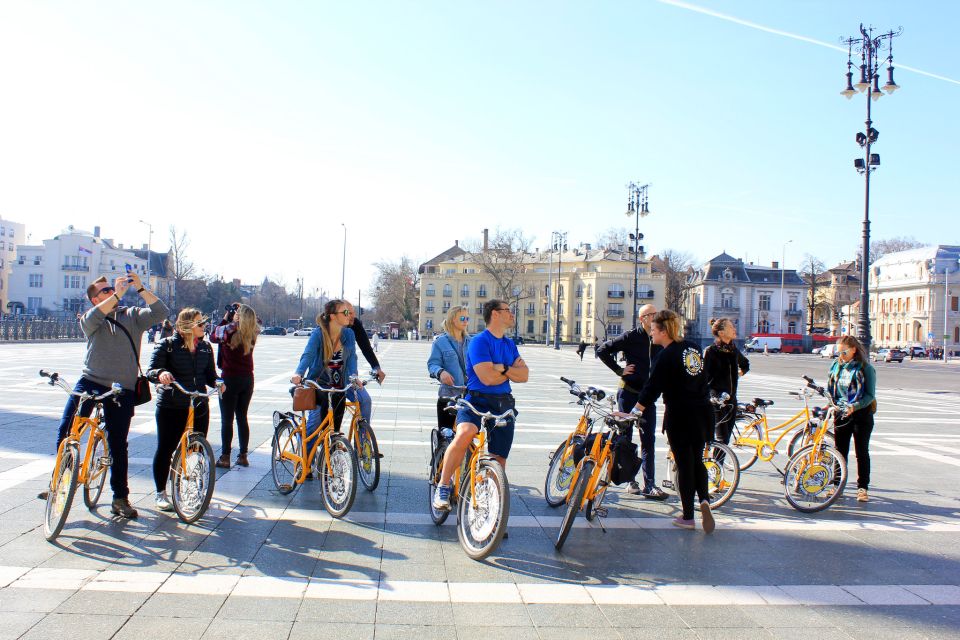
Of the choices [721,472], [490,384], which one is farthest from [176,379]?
[721,472]

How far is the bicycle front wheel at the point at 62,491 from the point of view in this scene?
17.0 feet

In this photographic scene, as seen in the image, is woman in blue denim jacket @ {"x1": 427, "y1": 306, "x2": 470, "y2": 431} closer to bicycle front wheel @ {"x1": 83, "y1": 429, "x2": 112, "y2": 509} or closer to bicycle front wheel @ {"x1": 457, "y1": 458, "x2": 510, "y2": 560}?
bicycle front wheel @ {"x1": 457, "y1": 458, "x2": 510, "y2": 560}

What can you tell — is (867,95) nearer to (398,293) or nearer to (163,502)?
(163,502)

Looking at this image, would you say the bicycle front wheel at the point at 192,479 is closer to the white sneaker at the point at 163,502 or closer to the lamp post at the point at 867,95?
the white sneaker at the point at 163,502

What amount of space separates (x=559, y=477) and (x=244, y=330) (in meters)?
3.73

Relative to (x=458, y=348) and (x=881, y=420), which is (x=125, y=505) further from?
(x=881, y=420)

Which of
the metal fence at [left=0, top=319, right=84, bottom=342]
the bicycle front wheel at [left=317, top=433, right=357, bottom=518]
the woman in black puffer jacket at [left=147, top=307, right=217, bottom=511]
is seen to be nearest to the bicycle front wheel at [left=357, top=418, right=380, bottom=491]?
the bicycle front wheel at [left=317, top=433, right=357, bottom=518]

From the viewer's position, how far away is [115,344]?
576 centimetres

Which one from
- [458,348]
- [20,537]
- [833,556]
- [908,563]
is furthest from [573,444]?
[20,537]

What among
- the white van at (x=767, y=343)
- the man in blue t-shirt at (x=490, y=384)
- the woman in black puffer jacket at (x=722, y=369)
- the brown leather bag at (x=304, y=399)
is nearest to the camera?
the man in blue t-shirt at (x=490, y=384)

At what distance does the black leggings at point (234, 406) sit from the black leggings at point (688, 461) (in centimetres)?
461

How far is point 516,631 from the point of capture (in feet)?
12.8

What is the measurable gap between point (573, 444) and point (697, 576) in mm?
1784

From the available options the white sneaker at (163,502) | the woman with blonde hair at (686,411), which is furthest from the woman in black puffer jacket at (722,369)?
the white sneaker at (163,502)
